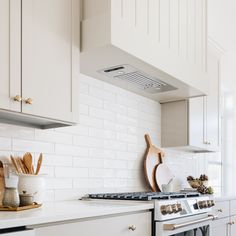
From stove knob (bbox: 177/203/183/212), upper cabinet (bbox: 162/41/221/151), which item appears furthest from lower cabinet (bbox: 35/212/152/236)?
upper cabinet (bbox: 162/41/221/151)

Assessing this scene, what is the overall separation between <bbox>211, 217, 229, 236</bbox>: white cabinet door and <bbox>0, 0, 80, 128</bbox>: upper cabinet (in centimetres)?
187

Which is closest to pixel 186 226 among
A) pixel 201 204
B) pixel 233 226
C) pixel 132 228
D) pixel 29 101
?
pixel 201 204

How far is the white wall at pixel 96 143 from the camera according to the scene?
2.24 m

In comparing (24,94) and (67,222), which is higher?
(24,94)

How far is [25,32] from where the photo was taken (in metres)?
1.76

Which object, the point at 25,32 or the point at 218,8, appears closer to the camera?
the point at 25,32

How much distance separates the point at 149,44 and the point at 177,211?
107cm

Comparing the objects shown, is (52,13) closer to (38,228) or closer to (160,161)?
(38,228)

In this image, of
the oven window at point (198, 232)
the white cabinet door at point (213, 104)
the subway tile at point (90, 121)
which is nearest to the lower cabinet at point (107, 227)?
the oven window at point (198, 232)

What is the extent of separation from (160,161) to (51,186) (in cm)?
138

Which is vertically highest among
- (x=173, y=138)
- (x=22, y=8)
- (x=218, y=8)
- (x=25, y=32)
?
(x=218, y=8)

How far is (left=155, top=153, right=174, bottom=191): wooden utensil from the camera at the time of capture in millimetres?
3270

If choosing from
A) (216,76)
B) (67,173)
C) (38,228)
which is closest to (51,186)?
(67,173)

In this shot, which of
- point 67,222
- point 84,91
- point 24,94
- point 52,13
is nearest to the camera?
point 67,222
